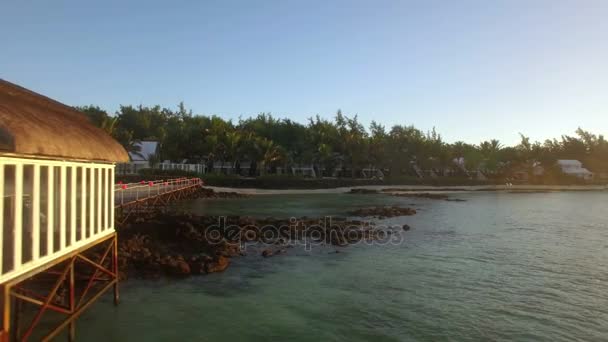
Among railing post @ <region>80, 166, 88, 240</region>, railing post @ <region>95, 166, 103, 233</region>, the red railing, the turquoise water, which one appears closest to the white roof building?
the red railing

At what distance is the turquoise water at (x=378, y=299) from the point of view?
9281 mm

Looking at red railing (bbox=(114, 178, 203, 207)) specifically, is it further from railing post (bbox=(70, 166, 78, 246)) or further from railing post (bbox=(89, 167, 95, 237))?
railing post (bbox=(70, 166, 78, 246))

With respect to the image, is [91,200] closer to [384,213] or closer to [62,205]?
[62,205]

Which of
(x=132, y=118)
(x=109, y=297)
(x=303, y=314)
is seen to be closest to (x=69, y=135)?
(x=109, y=297)

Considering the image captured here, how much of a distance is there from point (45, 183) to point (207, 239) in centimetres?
1182

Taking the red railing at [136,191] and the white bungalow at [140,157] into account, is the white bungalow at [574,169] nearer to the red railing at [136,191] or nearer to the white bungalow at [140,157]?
the white bungalow at [140,157]

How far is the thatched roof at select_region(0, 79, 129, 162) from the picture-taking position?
15.8ft

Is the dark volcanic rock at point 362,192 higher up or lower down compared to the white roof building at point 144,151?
lower down

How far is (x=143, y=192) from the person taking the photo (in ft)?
86.0

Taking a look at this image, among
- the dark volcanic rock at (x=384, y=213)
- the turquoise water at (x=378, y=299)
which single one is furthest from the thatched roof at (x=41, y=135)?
the dark volcanic rock at (x=384, y=213)

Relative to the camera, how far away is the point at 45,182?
599 cm

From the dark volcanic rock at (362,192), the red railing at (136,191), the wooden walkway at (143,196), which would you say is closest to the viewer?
the wooden walkway at (143,196)

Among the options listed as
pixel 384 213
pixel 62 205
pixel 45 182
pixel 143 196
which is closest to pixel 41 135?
pixel 45 182

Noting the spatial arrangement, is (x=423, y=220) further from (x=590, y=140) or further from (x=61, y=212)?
(x=590, y=140)
